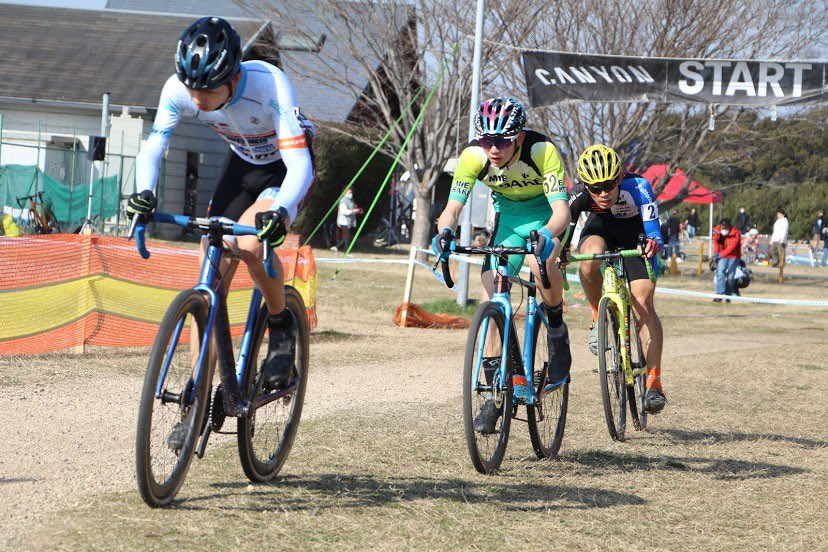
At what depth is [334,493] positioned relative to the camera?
5219 mm

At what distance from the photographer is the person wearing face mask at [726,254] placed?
21.0 m

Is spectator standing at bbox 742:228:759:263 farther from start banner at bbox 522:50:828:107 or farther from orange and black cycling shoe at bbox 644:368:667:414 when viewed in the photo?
orange and black cycling shoe at bbox 644:368:667:414

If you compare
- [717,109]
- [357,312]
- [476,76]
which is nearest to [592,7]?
[717,109]

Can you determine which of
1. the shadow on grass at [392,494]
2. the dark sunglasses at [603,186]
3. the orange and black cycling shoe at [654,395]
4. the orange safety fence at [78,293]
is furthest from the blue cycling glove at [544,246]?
the orange safety fence at [78,293]

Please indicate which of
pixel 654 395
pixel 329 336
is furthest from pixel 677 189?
pixel 654 395

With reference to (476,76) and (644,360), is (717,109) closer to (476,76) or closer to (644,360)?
(476,76)

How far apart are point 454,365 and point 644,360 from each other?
3.40 metres

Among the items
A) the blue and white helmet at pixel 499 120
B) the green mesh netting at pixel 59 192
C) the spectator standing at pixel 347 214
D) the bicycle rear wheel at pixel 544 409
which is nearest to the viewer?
the blue and white helmet at pixel 499 120

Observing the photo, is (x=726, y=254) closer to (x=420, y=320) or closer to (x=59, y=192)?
(x=420, y=320)

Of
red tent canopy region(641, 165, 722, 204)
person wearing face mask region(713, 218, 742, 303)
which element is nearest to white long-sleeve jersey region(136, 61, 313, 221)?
person wearing face mask region(713, 218, 742, 303)

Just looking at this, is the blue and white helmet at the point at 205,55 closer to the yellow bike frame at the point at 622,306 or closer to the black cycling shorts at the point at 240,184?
the black cycling shorts at the point at 240,184

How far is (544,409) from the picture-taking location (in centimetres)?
647

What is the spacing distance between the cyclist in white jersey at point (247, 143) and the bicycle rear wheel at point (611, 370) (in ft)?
8.16

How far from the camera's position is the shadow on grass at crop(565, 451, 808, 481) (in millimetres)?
6406
